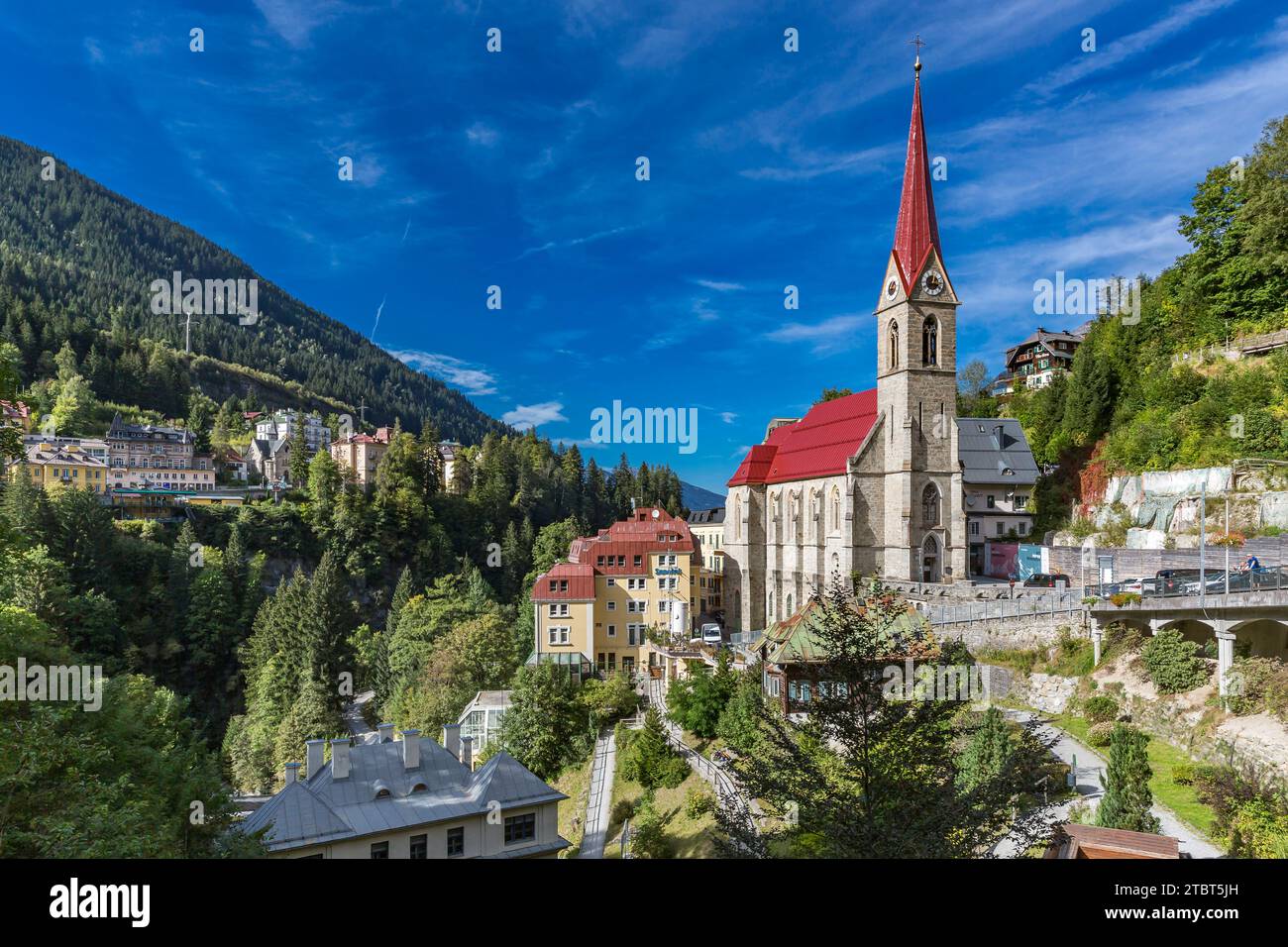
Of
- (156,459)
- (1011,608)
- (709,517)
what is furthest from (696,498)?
(1011,608)

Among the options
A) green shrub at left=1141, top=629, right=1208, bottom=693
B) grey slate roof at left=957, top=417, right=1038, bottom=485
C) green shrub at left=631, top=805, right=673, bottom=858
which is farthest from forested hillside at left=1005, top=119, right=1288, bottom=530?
green shrub at left=631, top=805, right=673, bottom=858

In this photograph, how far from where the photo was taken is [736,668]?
3127 centimetres

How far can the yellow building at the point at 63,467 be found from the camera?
3172 inches

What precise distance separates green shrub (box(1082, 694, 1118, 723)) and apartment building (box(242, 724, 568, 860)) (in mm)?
18348

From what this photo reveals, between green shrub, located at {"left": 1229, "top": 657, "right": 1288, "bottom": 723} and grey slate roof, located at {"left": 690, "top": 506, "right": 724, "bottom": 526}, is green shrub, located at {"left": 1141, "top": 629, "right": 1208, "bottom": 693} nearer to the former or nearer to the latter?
green shrub, located at {"left": 1229, "top": 657, "right": 1288, "bottom": 723}

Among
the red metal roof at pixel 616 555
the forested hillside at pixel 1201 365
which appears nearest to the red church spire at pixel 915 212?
the forested hillside at pixel 1201 365

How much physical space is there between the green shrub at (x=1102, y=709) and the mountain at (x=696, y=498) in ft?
258

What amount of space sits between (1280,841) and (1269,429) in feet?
101

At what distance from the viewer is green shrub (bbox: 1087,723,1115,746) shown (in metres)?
22.4

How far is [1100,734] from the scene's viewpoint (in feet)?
74.7

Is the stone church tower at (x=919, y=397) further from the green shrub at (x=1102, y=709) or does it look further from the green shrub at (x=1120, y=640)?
the green shrub at (x=1102, y=709)

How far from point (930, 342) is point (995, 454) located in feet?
40.5

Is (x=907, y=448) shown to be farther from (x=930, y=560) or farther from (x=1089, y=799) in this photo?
(x=1089, y=799)
